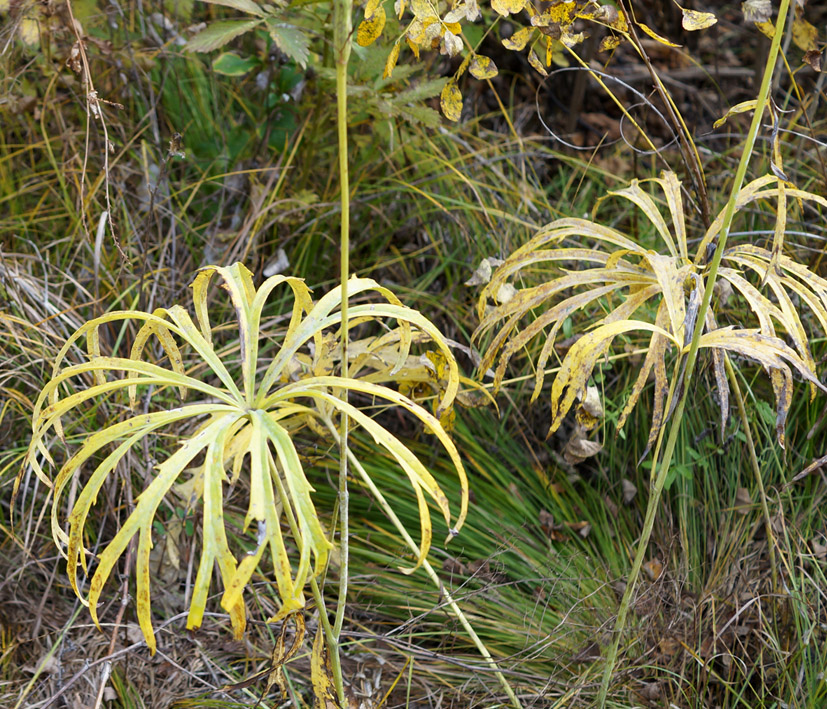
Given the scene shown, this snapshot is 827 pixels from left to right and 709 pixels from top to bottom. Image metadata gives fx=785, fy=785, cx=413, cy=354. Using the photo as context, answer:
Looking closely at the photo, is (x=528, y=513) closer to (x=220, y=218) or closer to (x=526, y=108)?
(x=220, y=218)

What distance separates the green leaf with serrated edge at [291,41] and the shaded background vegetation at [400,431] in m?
0.20

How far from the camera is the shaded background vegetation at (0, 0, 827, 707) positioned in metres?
1.69

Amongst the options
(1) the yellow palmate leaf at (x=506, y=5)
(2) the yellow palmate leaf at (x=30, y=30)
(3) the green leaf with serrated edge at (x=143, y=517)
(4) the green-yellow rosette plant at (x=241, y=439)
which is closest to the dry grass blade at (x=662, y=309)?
(4) the green-yellow rosette plant at (x=241, y=439)

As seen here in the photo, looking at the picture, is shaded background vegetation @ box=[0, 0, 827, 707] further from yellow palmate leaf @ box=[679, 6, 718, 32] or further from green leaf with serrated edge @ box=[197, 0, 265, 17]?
yellow palmate leaf @ box=[679, 6, 718, 32]

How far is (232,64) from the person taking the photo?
2.38 meters

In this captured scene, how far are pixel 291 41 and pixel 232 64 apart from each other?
0.53 meters

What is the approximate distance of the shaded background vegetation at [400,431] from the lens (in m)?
1.69

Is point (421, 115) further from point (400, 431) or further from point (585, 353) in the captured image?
point (585, 353)

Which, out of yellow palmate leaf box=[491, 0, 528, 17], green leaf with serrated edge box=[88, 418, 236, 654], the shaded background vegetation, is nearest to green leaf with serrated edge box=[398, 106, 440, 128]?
the shaded background vegetation

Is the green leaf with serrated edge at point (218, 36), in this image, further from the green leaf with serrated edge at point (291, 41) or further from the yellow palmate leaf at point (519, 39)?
the yellow palmate leaf at point (519, 39)

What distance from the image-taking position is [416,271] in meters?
2.59

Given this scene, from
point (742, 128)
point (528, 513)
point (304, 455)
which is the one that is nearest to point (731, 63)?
point (742, 128)

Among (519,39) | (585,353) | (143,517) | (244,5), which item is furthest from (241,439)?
(244,5)

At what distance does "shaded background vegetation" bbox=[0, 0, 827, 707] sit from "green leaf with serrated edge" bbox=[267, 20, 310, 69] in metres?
0.20
